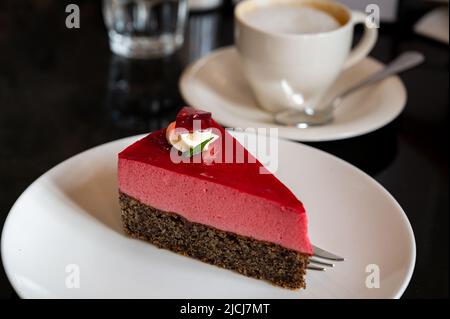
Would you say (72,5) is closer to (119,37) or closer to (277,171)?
(119,37)

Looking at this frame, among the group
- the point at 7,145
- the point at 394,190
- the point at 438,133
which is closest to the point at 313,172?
the point at 394,190

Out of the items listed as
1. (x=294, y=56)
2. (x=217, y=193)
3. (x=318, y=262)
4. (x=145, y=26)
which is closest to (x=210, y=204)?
(x=217, y=193)

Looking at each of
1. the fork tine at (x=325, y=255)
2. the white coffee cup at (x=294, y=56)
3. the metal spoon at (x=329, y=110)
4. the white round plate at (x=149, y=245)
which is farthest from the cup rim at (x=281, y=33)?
the fork tine at (x=325, y=255)

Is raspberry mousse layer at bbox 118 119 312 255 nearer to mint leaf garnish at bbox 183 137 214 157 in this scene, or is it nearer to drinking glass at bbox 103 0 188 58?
mint leaf garnish at bbox 183 137 214 157

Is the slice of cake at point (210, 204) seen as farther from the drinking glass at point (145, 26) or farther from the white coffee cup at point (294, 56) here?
the drinking glass at point (145, 26)

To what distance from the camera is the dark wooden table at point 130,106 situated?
3.64 ft

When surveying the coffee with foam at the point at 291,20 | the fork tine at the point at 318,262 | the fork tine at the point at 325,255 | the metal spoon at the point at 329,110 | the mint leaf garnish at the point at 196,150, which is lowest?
the fork tine at the point at 318,262

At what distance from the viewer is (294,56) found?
122cm

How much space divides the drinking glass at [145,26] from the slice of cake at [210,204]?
1.98ft

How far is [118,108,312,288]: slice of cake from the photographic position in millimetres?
904

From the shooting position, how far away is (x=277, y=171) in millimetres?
1061

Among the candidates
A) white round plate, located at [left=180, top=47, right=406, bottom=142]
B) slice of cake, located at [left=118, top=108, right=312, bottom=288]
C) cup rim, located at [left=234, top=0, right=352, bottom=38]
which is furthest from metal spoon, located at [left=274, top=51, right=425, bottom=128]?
slice of cake, located at [left=118, top=108, right=312, bottom=288]

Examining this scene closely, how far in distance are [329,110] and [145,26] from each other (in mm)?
516

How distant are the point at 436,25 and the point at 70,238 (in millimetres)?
1082
